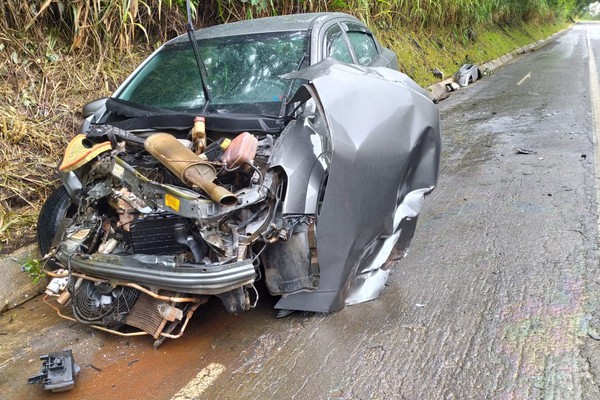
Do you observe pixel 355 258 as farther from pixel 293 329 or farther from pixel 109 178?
pixel 109 178

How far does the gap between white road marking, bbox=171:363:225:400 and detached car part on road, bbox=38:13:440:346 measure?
0.34m

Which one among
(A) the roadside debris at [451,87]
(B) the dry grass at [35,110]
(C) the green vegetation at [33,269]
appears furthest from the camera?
(A) the roadside debris at [451,87]

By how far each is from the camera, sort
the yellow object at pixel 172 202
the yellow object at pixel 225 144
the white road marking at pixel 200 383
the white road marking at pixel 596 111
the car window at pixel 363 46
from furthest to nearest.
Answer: the white road marking at pixel 596 111
the car window at pixel 363 46
the yellow object at pixel 225 144
the yellow object at pixel 172 202
the white road marking at pixel 200 383

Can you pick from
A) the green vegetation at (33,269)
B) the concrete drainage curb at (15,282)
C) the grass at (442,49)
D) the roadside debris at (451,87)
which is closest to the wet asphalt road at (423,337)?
the concrete drainage curb at (15,282)

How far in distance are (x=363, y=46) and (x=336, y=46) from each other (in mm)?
1071

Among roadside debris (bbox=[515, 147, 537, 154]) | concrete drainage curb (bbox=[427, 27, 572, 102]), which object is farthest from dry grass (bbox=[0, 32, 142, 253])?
roadside debris (bbox=[515, 147, 537, 154])

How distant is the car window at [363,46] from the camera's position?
5.11 m

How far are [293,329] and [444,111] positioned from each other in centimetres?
795

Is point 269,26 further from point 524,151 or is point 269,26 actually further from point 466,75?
point 466,75

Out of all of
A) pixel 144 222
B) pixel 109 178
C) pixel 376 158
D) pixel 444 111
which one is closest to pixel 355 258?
pixel 376 158

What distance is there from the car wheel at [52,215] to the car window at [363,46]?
288 cm

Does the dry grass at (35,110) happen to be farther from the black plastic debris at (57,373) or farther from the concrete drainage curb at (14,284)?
the black plastic debris at (57,373)

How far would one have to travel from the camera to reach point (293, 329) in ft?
10.6

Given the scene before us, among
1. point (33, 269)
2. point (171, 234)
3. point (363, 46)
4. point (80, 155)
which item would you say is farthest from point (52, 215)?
point (363, 46)
